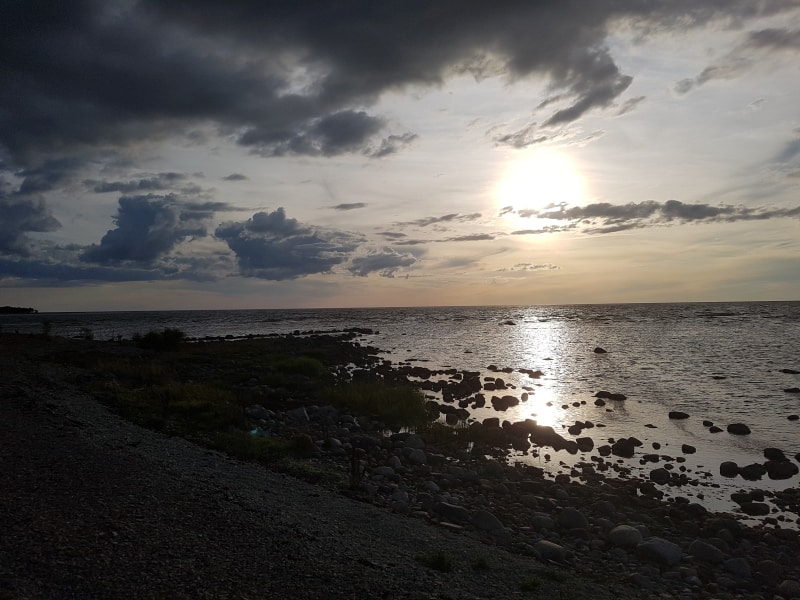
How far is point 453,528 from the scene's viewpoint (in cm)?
1220

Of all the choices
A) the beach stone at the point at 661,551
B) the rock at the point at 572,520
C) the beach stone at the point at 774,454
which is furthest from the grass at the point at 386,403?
the beach stone at the point at 774,454

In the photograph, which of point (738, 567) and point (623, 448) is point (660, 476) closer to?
point (623, 448)

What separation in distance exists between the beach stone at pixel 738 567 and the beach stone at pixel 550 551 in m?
3.45

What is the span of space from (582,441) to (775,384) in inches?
892

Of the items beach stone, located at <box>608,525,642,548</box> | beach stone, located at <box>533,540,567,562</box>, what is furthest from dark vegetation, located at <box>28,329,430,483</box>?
beach stone, located at <box>608,525,642,548</box>

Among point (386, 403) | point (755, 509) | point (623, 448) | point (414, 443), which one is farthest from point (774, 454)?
point (386, 403)

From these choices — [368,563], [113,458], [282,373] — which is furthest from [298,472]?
[282,373]

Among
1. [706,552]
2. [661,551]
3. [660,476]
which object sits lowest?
[660,476]

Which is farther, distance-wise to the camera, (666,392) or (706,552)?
(666,392)

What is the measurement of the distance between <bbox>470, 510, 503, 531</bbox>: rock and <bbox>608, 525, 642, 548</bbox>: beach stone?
2620 mm

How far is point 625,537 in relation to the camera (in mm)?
12383

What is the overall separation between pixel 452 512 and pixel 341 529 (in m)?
3.45

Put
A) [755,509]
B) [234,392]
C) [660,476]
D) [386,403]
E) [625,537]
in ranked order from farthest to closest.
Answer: [234,392], [386,403], [660,476], [755,509], [625,537]

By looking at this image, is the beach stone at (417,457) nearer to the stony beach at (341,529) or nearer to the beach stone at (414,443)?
the stony beach at (341,529)
